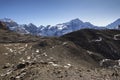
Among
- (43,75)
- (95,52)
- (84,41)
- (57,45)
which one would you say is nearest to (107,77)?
(43,75)

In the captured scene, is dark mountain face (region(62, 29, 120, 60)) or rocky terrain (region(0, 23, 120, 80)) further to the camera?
dark mountain face (region(62, 29, 120, 60))

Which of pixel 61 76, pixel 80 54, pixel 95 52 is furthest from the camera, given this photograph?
pixel 95 52

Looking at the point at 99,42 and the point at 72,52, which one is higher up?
the point at 99,42

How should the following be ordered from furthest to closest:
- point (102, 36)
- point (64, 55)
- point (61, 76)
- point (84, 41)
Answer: point (102, 36) < point (84, 41) < point (64, 55) < point (61, 76)

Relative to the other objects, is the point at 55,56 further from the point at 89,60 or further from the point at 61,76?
the point at 61,76

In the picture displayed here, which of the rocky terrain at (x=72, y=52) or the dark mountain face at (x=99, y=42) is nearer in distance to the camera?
the rocky terrain at (x=72, y=52)

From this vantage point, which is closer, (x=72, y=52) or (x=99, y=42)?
(x=72, y=52)

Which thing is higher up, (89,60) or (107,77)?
(107,77)

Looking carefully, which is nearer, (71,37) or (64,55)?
(64,55)
